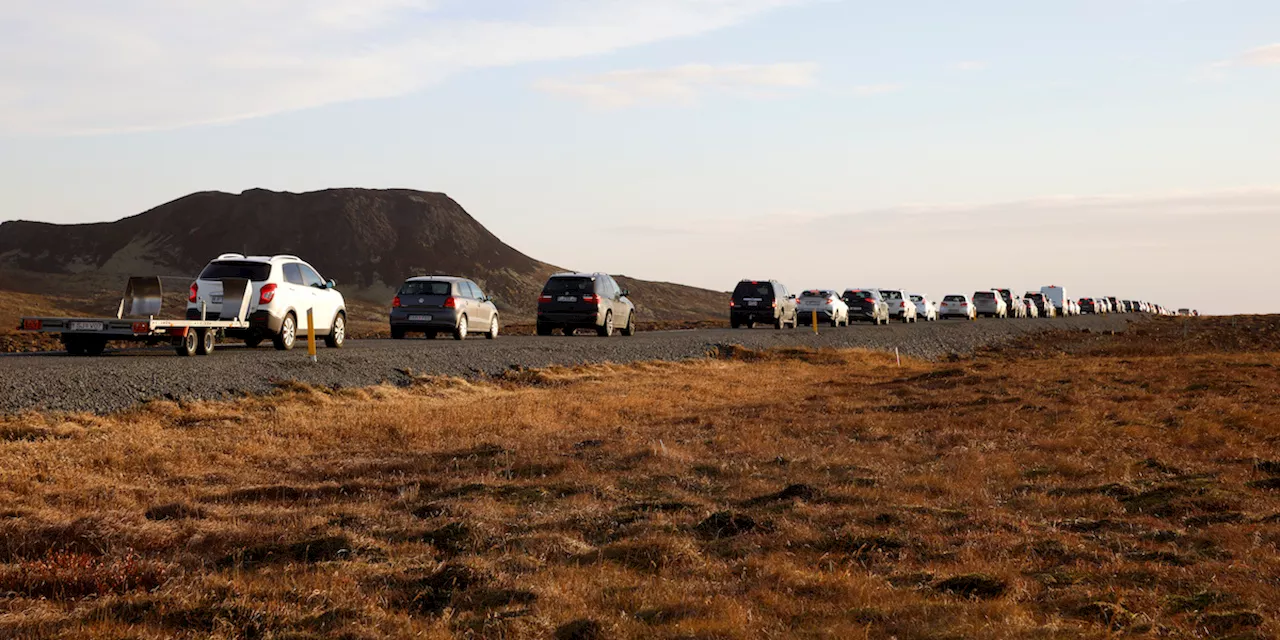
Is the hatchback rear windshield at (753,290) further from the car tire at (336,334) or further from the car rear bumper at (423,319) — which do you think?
the car tire at (336,334)

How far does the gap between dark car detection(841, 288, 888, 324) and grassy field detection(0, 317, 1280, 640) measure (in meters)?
36.6

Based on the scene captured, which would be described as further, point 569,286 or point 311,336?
point 569,286

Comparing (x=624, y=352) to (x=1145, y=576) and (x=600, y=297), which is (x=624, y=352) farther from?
(x=1145, y=576)

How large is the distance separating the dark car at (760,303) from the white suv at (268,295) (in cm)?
2320

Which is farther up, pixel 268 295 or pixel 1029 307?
pixel 268 295

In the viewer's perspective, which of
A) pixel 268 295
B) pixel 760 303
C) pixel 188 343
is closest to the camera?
pixel 188 343

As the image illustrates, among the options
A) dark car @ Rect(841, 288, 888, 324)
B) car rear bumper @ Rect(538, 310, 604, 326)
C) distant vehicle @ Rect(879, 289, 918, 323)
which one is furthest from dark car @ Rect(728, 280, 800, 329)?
distant vehicle @ Rect(879, 289, 918, 323)

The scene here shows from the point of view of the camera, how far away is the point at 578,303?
109ft

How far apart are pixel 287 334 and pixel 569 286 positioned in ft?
41.5

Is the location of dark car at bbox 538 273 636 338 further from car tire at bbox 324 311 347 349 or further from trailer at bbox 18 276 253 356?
trailer at bbox 18 276 253 356

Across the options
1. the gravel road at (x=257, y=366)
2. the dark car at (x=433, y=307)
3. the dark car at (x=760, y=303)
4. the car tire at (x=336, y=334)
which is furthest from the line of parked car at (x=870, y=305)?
the car tire at (x=336, y=334)

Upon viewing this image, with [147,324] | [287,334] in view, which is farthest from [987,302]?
[147,324]

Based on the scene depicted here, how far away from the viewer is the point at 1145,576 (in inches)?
279

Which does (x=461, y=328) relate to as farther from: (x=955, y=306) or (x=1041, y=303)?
(x=1041, y=303)
